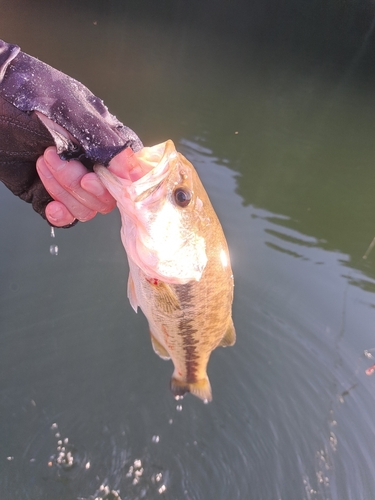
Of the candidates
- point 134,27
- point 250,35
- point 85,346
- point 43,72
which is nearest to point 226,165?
point 85,346

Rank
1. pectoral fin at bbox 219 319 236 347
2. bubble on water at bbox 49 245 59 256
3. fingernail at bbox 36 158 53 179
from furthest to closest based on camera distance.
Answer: bubble on water at bbox 49 245 59 256 → pectoral fin at bbox 219 319 236 347 → fingernail at bbox 36 158 53 179

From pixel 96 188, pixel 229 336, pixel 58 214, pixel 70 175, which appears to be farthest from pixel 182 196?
pixel 229 336

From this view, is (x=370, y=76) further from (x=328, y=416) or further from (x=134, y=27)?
(x=328, y=416)

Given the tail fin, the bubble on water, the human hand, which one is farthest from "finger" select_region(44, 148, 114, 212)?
the bubble on water

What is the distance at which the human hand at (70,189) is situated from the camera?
1.54m

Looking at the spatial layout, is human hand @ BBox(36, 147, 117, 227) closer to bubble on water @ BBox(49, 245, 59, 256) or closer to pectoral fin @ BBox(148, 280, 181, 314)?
pectoral fin @ BBox(148, 280, 181, 314)

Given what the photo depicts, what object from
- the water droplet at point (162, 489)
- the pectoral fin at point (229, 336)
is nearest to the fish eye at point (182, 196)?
the pectoral fin at point (229, 336)

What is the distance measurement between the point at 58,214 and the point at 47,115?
0.44 m

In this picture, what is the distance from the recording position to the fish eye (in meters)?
1.58

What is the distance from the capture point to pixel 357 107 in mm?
10977

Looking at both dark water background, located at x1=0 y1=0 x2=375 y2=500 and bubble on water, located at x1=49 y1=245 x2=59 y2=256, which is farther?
bubble on water, located at x1=49 y1=245 x2=59 y2=256

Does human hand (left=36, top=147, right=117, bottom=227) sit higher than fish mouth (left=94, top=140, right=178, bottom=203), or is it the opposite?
fish mouth (left=94, top=140, right=178, bottom=203)

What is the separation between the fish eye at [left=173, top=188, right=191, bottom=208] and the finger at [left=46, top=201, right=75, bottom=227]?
20.1 inches

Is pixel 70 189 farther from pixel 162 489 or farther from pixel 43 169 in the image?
pixel 162 489
